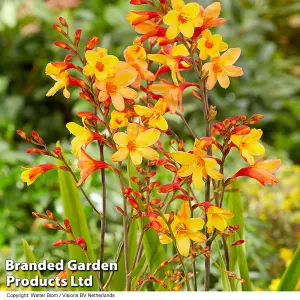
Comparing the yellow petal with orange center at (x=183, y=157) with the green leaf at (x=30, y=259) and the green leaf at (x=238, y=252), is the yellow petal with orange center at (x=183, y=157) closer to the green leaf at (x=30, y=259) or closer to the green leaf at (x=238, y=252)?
the green leaf at (x=238, y=252)

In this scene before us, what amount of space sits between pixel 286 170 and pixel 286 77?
119 cm

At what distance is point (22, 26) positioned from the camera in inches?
129

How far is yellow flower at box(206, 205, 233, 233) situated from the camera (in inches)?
34.6

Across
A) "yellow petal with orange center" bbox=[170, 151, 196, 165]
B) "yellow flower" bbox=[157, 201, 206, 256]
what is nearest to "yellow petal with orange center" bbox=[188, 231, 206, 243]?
"yellow flower" bbox=[157, 201, 206, 256]

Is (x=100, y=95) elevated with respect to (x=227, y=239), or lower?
elevated

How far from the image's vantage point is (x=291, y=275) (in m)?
1.15

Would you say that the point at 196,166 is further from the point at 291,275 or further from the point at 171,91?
the point at 291,275

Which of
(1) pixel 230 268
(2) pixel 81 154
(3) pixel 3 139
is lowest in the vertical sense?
(1) pixel 230 268

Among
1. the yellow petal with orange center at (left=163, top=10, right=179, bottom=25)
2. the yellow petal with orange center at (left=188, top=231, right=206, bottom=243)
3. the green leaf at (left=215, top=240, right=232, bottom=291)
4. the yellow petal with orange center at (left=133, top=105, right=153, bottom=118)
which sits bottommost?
the green leaf at (left=215, top=240, right=232, bottom=291)

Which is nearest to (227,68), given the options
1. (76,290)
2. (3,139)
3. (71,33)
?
(76,290)

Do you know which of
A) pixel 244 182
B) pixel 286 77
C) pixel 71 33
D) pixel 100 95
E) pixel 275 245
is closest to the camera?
pixel 100 95

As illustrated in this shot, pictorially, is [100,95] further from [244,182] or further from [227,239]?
[244,182]

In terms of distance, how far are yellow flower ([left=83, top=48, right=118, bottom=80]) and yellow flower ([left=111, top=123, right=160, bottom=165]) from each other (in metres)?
0.08

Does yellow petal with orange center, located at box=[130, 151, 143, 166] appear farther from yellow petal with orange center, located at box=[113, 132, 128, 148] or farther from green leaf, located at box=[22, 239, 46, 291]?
green leaf, located at box=[22, 239, 46, 291]
